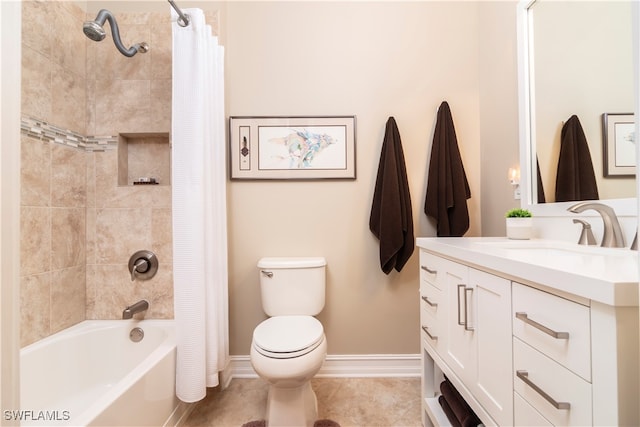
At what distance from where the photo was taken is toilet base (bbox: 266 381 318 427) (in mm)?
1282

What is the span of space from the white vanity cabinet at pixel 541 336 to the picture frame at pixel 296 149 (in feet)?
3.09

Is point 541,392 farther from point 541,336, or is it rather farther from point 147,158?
point 147,158

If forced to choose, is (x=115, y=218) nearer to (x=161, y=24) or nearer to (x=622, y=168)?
(x=161, y=24)

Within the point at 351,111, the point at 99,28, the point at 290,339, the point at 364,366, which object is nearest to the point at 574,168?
the point at 351,111

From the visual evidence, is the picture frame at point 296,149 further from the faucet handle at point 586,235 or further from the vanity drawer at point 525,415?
the vanity drawer at point 525,415

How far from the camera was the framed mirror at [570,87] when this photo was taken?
37.3 inches

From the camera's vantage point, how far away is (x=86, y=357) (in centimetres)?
154

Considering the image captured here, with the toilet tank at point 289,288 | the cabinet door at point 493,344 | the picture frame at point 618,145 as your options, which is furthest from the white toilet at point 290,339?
the picture frame at point 618,145

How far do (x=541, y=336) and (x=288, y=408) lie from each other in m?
1.11

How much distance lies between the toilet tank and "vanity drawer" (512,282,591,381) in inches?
43.4

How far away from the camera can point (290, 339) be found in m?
1.27

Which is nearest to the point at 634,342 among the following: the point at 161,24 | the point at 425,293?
the point at 425,293

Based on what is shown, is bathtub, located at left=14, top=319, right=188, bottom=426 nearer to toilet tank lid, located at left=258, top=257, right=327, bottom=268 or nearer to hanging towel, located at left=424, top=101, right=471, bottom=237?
toilet tank lid, located at left=258, top=257, right=327, bottom=268

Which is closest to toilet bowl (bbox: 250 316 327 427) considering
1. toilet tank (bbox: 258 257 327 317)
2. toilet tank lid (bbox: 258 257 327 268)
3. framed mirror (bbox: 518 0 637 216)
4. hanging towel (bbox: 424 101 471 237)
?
toilet tank (bbox: 258 257 327 317)
